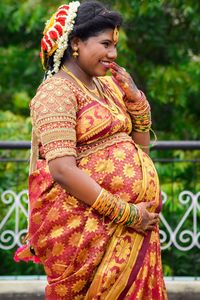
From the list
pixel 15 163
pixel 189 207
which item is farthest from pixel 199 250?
pixel 15 163

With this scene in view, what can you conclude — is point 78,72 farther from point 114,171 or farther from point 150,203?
point 150,203

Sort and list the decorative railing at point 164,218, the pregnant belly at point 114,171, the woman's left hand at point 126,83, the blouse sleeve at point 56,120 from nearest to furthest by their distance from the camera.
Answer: the blouse sleeve at point 56,120 → the pregnant belly at point 114,171 → the woman's left hand at point 126,83 → the decorative railing at point 164,218

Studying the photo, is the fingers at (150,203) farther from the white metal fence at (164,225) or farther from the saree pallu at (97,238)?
the white metal fence at (164,225)

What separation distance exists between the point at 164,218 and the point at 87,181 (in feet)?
9.30

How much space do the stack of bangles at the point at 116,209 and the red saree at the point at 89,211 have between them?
0.06 metres

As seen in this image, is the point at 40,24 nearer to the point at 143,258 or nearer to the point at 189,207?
the point at 189,207

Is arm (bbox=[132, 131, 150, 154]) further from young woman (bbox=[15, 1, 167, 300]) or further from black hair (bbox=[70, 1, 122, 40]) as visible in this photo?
black hair (bbox=[70, 1, 122, 40])

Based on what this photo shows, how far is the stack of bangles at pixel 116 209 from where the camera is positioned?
3.98 m

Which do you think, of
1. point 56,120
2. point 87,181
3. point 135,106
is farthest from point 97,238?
point 135,106

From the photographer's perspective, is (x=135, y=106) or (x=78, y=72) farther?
(x=135, y=106)

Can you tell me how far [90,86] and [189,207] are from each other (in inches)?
100

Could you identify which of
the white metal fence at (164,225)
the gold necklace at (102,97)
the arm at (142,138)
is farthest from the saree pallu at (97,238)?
the white metal fence at (164,225)

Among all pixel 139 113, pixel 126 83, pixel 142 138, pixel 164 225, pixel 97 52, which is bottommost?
pixel 164 225

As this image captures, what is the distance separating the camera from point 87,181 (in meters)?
3.98
